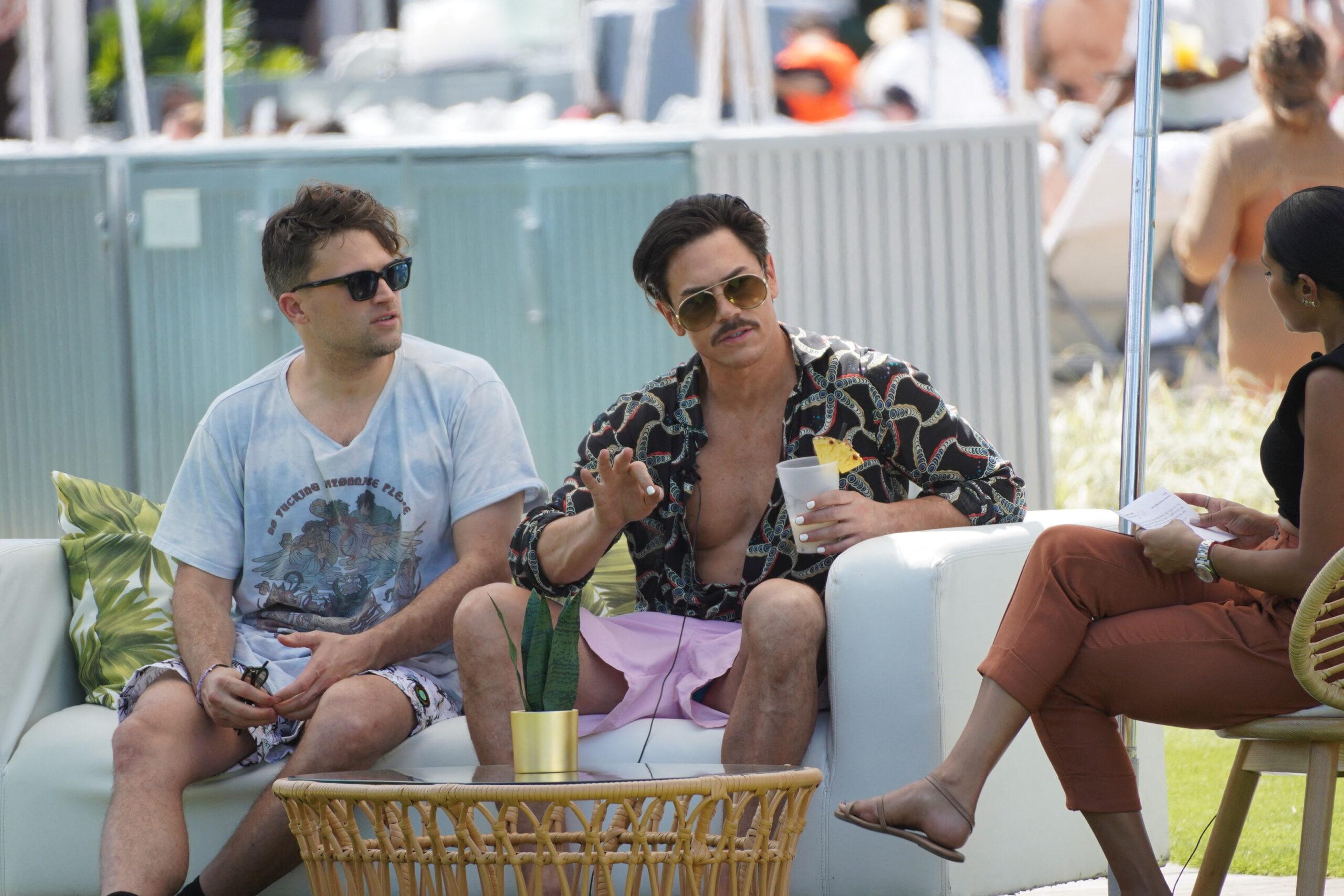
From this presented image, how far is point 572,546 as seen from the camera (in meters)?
2.95

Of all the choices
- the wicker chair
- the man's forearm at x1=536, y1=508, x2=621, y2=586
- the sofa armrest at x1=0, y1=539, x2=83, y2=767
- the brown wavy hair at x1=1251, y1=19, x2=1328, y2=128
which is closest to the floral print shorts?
the sofa armrest at x1=0, y1=539, x2=83, y2=767

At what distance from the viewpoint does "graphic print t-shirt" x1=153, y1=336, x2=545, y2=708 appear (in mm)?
3238

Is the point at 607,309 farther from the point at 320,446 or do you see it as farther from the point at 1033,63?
the point at 1033,63

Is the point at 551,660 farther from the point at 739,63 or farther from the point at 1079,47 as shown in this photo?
the point at 1079,47

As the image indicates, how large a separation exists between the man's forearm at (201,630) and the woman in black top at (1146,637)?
4.36 feet

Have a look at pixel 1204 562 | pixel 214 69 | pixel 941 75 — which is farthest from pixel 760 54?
Answer: pixel 1204 562

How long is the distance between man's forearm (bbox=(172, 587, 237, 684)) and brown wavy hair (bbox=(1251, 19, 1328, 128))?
15.2ft

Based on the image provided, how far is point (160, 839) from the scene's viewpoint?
2.79 meters

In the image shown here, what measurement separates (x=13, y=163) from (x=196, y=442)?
9.44 ft

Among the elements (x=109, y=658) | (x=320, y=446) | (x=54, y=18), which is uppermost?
(x=54, y=18)

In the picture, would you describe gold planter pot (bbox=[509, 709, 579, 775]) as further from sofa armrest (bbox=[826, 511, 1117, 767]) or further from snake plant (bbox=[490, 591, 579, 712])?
→ sofa armrest (bbox=[826, 511, 1117, 767])

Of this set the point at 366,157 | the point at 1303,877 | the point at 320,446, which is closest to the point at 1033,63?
the point at 366,157

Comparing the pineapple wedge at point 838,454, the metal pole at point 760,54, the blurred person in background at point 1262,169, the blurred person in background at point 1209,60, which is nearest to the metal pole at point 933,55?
the metal pole at point 760,54

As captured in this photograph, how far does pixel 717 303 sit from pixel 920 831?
1.08 m
